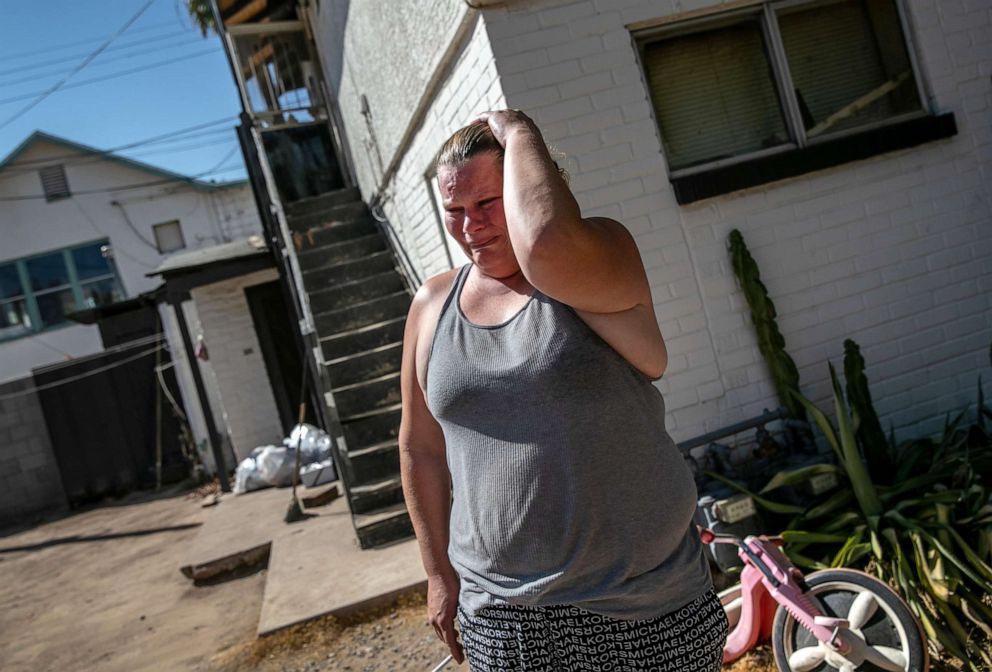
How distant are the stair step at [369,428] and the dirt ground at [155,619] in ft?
4.37

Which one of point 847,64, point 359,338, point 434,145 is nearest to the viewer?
point 847,64

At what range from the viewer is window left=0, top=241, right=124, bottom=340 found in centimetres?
1675

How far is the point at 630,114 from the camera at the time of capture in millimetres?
3500

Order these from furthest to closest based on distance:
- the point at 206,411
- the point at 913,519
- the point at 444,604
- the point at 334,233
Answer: the point at 206,411 → the point at 334,233 → the point at 913,519 → the point at 444,604

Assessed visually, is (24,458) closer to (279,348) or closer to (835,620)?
(279,348)

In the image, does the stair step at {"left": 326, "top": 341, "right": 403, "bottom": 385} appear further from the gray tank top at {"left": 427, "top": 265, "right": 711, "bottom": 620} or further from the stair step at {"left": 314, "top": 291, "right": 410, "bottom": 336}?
the gray tank top at {"left": 427, "top": 265, "right": 711, "bottom": 620}

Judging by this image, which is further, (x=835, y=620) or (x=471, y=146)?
(x=835, y=620)

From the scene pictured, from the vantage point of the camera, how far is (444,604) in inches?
61.2

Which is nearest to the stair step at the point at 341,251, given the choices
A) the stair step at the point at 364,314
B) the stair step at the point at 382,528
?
the stair step at the point at 364,314

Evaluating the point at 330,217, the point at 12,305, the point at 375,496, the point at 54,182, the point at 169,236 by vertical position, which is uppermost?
the point at 54,182

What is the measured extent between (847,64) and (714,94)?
79cm

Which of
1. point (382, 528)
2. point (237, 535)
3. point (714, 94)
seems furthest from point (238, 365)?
point (714, 94)

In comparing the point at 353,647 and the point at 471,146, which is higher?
the point at 471,146

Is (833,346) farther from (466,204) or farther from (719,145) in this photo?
(466,204)
